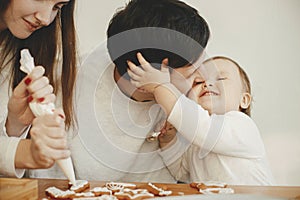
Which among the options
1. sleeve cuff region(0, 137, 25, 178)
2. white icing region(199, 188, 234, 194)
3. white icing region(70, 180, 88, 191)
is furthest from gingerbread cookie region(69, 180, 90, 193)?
white icing region(199, 188, 234, 194)

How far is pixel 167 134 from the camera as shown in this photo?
1.24 m

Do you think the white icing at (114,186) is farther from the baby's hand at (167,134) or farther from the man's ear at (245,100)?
the man's ear at (245,100)

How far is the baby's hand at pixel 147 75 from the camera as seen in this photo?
118cm

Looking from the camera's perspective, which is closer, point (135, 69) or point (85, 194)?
point (85, 194)

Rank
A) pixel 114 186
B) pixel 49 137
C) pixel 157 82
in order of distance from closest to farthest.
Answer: pixel 49 137 → pixel 114 186 → pixel 157 82

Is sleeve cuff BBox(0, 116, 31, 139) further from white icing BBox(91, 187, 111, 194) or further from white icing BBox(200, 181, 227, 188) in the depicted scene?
white icing BBox(200, 181, 227, 188)

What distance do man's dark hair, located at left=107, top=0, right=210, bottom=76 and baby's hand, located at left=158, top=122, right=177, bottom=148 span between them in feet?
0.44

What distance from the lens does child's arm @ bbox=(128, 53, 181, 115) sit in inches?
45.7

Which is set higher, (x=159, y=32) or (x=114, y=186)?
(x=159, y=32)

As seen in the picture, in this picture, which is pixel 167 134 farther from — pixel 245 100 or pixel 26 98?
pixel 26 98

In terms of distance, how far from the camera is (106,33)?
1218 mm

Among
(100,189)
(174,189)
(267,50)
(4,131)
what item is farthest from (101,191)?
(267,50)

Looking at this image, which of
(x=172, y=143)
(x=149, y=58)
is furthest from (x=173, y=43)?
(x=172, y=143)

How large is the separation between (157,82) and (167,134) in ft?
0.43
